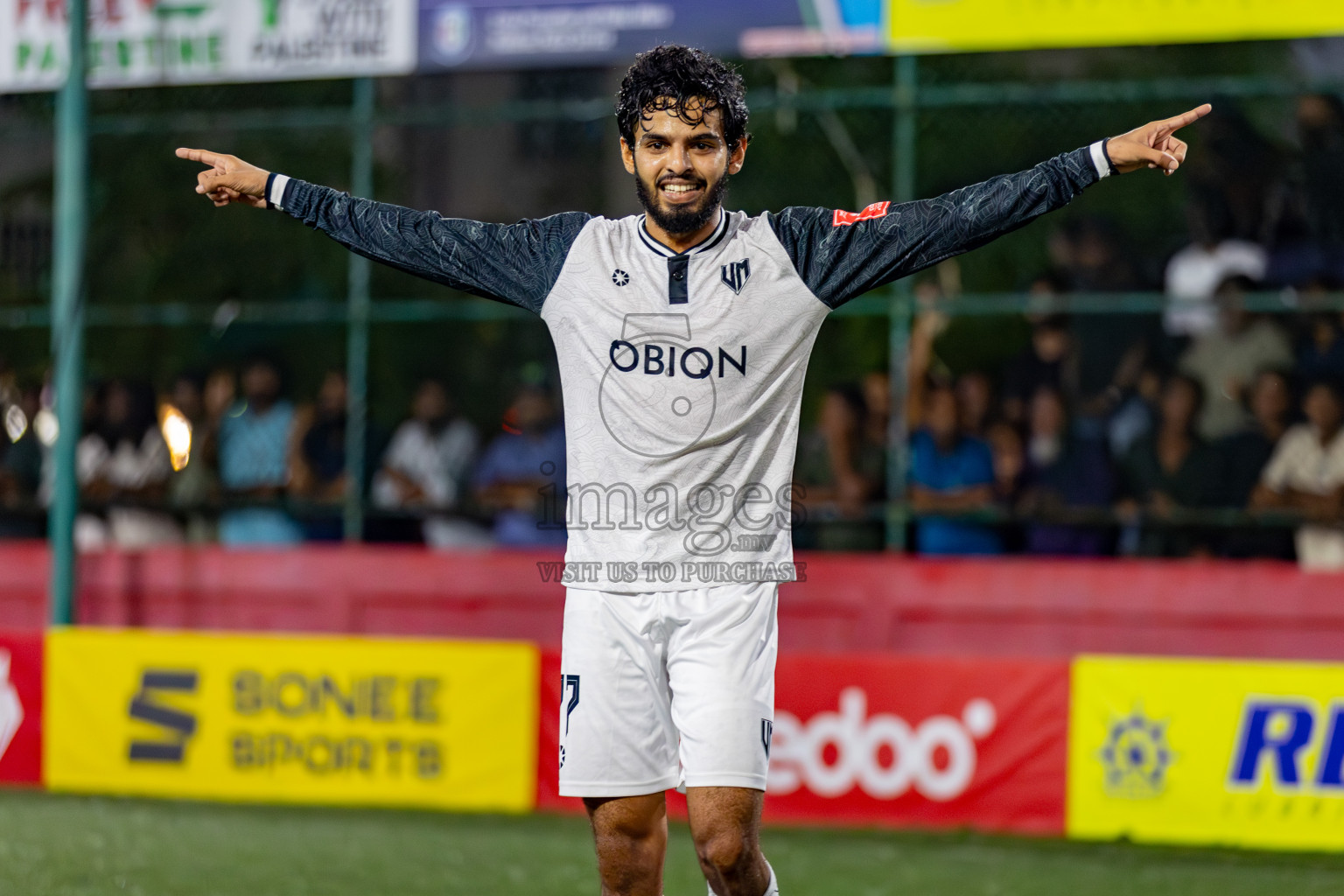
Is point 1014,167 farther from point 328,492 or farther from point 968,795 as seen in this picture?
point 968,795

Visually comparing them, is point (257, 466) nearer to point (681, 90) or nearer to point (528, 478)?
point (528, 478)

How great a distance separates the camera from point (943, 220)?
3.98 meters

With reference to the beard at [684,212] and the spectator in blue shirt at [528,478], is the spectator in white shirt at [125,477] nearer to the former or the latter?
the spectator in blue shirt at [528,478]

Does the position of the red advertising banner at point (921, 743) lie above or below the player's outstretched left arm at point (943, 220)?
below

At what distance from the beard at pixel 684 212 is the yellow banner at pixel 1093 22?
5039mm

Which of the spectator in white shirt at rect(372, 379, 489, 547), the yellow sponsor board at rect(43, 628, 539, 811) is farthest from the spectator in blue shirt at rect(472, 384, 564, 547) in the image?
the yellow sponsor board at rect(43, 628, 539, 811)

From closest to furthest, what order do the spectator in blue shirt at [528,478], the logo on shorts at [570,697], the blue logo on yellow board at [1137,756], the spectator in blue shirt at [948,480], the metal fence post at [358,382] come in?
the logo on shorts at [570,697], the blue logo on yellow board at [1137,756], the spectator in blue shirt at [948,480], the spectator in blue shirt at [528,478], the metal fence post at [358,382]

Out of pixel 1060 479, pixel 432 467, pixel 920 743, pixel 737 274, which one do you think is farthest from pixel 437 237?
pixel 432 467

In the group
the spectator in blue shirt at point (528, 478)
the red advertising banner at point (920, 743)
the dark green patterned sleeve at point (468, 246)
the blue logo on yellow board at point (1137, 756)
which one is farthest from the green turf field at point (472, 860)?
the dark green patterned sleeve at point (468, 246)

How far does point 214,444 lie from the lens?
1034 cm

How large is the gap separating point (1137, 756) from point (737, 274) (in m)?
4.11

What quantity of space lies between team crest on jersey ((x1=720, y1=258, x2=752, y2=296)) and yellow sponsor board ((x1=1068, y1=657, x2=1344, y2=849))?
156 inches

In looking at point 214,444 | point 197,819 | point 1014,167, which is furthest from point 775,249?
point 1014,167

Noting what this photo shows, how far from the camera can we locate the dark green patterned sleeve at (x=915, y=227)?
3936mm
